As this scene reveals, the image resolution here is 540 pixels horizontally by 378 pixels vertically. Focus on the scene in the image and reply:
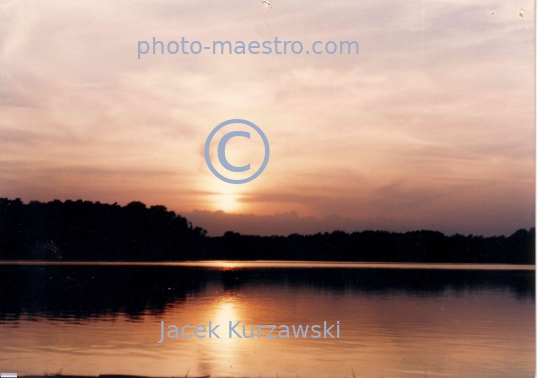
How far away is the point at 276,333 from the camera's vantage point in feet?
31.8

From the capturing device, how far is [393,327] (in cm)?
1243

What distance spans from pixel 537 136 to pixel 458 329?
785 centimetres

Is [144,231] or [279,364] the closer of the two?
[279,364]

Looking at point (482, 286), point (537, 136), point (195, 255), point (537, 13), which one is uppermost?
point (537, 13)

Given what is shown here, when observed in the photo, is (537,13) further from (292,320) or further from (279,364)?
(292,320)

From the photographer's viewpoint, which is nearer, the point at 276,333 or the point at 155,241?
the point at 276,333

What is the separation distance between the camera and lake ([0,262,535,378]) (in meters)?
8.81

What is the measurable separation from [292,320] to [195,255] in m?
3.86

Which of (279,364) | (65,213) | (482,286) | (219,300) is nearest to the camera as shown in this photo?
(279,364)

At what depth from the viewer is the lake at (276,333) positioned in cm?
881

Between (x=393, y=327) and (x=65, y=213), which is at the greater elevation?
(x=65, y=213)

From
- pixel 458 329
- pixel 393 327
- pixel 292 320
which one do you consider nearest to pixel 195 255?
pixel 292 320

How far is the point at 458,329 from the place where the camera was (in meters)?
12.8

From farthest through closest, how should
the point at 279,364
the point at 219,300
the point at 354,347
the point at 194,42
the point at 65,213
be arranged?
the point at 219,300 < the point at 65,213 < the point at 354,347 < the point at 279,364 < the point at 194,42
